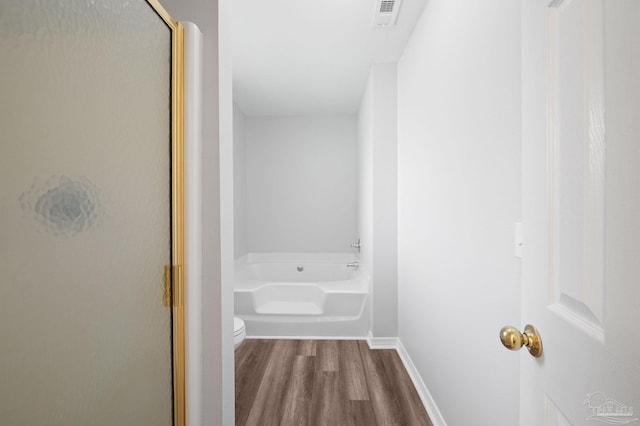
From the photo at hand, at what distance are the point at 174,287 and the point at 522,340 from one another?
931 millimetres

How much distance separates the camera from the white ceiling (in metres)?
2.05

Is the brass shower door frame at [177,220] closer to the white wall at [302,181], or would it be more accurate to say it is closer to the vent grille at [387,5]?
the vent grille at [387,5]

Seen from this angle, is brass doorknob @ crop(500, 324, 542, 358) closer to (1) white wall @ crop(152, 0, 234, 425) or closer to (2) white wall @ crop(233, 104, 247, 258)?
(1) white wall @ crop(152, 0, 234, 425)

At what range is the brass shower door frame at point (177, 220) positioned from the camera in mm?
1010

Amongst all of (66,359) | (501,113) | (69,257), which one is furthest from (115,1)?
(501,113)

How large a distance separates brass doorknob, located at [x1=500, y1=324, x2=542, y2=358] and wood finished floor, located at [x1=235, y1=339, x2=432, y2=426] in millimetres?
1403

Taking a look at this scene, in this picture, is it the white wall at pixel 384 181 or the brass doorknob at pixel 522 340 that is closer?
the brass doorknob at pixel 522 340

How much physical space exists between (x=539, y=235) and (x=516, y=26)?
0.76 meters

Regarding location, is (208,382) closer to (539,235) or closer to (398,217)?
(539,235)

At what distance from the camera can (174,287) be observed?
1.02 metres

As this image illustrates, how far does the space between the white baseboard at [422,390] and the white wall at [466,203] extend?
0.19 ft

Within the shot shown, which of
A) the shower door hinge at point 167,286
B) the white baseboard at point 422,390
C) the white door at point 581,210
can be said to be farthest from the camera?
the white baseboard at point 422,390

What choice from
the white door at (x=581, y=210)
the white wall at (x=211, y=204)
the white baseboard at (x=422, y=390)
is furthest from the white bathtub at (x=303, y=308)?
the white door at (x=581, y=210)

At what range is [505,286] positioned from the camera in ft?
3.64
